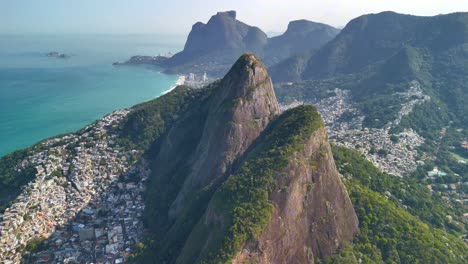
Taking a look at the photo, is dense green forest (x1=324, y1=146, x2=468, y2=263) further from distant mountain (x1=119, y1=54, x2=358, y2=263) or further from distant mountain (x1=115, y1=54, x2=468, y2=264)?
distant mountain (x1=119, y1=54, x2=358, y2=263)

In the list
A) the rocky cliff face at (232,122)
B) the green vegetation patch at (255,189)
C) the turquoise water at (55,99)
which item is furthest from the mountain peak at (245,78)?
the turquoise water at (55,99)

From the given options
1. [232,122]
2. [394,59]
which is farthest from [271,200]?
[394,59]

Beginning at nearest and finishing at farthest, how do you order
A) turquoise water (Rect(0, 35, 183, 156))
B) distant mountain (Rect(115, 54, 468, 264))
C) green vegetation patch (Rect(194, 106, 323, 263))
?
green vegetation patch (Rect(194, 106, 323, 263)), distant mountain (Rect(115, 54, 468, 264)), turquoise water (Rect(0, 35, 183, 156))

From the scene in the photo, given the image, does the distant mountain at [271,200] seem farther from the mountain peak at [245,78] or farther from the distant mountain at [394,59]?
the distant mountain at [394,59]

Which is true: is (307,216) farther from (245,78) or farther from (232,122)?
(245,78)

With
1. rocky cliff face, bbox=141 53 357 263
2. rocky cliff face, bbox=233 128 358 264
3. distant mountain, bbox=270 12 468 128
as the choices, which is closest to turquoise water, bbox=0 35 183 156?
rocky cliff face, bbox=141 53 357 263

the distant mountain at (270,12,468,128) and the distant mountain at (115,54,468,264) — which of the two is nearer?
the distant mountain at (115,54,468,264)

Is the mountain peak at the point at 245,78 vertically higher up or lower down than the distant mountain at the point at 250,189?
higher up
